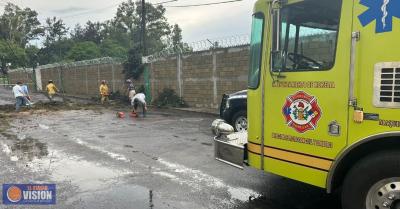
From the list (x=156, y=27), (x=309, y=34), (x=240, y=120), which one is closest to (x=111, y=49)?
(x=156, y=27)

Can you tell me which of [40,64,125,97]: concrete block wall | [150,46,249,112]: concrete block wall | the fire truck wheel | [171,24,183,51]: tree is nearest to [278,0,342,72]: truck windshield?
the fire truck wheel

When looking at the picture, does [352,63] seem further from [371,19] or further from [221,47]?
[221,47]

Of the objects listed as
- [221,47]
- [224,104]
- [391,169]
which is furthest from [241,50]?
[391,169]

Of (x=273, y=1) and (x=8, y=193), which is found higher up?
(x=273, y=1)

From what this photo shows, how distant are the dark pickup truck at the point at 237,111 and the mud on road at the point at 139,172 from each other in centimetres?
77

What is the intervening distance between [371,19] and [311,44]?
27.6 inches

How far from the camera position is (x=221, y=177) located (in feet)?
20.5

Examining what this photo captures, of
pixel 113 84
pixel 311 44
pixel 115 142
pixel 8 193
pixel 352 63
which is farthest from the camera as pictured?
pixel 113 84

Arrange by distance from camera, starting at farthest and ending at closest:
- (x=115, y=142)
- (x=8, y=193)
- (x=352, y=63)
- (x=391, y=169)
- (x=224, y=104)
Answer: (x=224, y=104)
(x=115, y=142)
(x=8, y=193)
(x=352, y=63)
(x=391, y=169)

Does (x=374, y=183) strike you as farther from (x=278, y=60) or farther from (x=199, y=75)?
(x=199, y=75)

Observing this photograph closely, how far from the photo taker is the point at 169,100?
20500mm

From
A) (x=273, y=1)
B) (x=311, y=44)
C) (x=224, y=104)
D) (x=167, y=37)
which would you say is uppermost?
(x=167, y=37)

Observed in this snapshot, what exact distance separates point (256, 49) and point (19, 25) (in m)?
80.1

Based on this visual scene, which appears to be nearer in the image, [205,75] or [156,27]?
[205,75]
